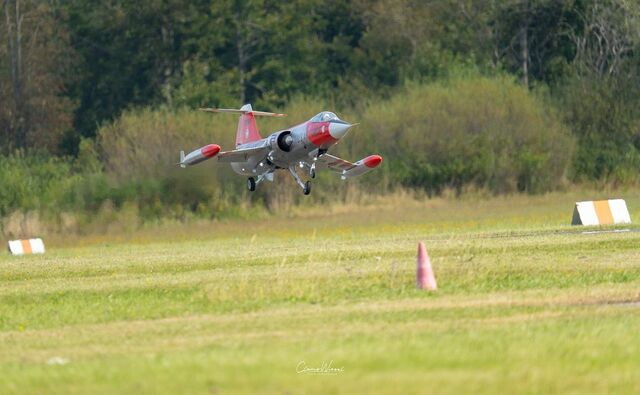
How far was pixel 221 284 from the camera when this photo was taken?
2183 cm

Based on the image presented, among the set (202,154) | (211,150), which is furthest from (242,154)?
(211,150)

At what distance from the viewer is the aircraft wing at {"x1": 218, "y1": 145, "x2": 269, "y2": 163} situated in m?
38.5

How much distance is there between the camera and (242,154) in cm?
3928

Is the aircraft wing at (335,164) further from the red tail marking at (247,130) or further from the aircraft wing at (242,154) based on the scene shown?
the aircraft wing at (242,154)

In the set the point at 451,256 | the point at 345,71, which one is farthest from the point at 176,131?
the point at 451,256

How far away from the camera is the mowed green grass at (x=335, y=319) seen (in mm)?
12281

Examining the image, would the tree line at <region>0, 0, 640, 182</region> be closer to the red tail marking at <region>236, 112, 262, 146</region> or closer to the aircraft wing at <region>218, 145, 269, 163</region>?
Result: the red tail marking at <region>236, 112, 262, 146</region>

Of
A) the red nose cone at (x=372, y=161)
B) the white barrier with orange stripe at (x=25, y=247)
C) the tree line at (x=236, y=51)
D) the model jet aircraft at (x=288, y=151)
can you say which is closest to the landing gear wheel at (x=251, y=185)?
the model jet aircraft at (x=288, y=151)

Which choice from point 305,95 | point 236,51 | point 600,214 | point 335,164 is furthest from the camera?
point 236,51

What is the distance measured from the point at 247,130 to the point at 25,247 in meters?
7.65

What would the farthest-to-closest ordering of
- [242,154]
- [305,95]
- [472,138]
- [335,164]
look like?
1. [305,95]
2. [472,138]
3. [335,164]
4. [242,154]

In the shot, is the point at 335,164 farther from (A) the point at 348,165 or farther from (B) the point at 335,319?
(B) the point at 335,319

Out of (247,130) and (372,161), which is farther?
(247,130)

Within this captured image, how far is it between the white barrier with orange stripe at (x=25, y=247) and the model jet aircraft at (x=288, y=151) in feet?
→ 15.9
